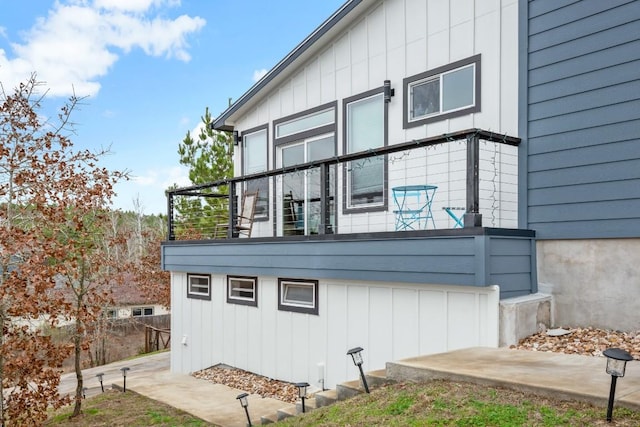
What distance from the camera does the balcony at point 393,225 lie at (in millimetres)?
5723

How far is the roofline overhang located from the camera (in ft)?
28.8

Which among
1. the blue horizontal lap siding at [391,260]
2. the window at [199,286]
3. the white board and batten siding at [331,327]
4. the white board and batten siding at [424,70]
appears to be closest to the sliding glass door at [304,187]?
the white board and batten siding at [424,70]

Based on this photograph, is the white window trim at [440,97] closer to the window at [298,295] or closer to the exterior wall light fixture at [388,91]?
the exterior wall light fixture at [388,91]

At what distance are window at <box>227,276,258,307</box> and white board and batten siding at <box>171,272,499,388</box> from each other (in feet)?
0.38

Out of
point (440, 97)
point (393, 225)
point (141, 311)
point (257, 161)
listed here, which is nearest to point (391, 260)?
point (393, 225)

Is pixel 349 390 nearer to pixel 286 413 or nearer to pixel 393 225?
pixel 286 413

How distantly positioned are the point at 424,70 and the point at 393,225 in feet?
7.41

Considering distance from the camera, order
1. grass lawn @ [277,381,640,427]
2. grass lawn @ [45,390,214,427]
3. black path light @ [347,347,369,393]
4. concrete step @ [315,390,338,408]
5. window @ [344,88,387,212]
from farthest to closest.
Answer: window @ [344,88,387,212]
grass lawn @ [45,390,214,427]
concrete step @ [315,390,338,408]
black path light @ [347,347,369,393]
grass lawn @ [277,381,640,427]

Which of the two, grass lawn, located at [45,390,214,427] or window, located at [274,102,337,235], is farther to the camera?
window, located at [274,102,337,235]

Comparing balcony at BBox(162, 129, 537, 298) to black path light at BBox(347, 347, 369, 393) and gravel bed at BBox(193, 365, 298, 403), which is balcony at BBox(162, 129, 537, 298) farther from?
gravel bed at BBox(193, 365, 298, 403)

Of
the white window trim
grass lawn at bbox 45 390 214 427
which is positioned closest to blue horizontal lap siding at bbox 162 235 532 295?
the white window trim

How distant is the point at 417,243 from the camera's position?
6133 millimetres

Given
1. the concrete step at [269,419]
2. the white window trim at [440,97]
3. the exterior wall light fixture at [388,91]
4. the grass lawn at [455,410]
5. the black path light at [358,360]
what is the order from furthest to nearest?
the exterior wall light fixture at [388,91], the white window trim at [440,97], the concrete step at [269,419], the black path light at [358,360], the grass lawn at [455,410]

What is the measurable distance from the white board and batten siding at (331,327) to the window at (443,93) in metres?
2.53
